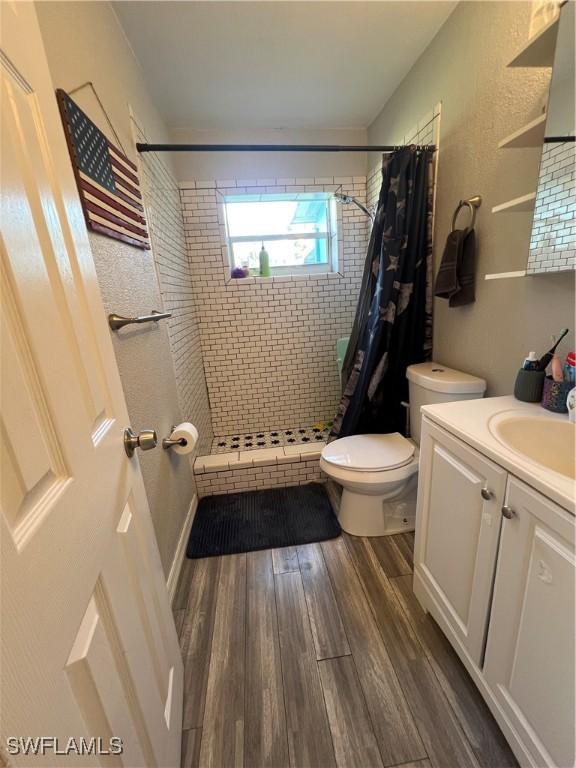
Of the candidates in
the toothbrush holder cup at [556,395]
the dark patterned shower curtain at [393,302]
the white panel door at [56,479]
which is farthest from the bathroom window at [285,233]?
the white panel door at [56,479]

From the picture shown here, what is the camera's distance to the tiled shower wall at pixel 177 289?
1786 mm

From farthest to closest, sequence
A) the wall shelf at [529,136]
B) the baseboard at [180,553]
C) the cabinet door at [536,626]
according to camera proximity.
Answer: the baseboard at [180,553]
the wall shelf at [529,136]
the cabinet door at [536,626]

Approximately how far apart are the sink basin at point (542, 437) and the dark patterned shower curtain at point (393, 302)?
0.87m

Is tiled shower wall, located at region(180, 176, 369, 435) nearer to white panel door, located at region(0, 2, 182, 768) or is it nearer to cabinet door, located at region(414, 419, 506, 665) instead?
cabinet door, located at region(414, 419, 506, 665)

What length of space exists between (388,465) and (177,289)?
1668 mm

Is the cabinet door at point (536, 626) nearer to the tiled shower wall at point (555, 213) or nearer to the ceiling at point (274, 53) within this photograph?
the tiled shower wall at point (555, 213)

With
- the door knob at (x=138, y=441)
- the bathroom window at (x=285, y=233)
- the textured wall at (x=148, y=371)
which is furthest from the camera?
the bathroom window at (x=285, y=233)

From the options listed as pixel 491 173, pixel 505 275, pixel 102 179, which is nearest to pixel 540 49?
pixel 491 173

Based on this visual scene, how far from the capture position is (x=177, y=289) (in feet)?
6.86

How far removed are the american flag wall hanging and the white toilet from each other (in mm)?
1415

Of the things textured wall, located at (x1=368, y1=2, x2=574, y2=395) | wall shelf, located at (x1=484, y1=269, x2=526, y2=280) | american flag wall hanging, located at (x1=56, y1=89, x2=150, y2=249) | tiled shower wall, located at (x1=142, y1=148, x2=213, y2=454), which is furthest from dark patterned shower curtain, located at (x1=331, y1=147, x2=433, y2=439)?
american flag wall hanging, located at (x1=56, y1=89, x2=150, y2=249)

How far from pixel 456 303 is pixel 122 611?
66.5 inches

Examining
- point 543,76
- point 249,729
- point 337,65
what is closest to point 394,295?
point 543,76

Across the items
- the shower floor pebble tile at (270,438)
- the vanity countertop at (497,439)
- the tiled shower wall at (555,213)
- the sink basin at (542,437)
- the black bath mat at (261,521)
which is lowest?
the black bath mat at (261,521)
